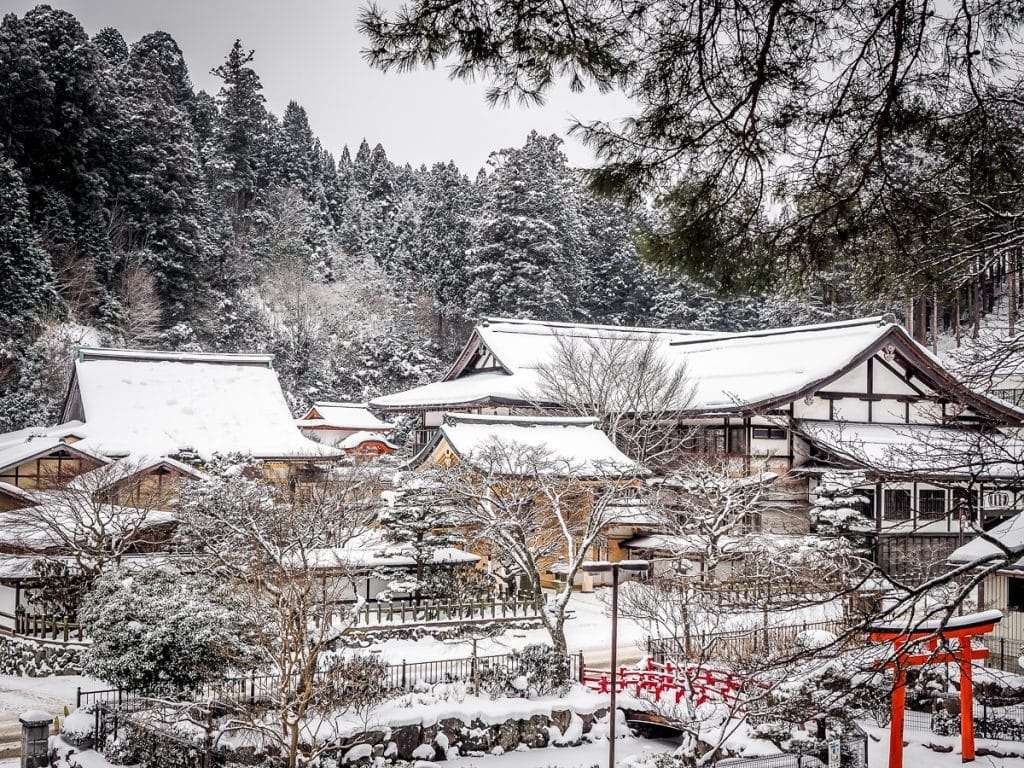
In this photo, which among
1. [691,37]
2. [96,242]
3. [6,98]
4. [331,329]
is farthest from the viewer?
[331,329]

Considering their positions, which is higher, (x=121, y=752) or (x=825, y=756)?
(x=121, y=752)

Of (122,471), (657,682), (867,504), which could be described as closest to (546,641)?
(657,682)

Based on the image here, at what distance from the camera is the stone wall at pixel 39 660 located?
1639 cm

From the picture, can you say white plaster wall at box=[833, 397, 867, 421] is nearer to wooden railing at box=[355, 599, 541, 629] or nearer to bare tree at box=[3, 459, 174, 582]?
wooden railing at box=[355, 599, 541, 629]

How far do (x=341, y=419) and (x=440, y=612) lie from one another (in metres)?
24.5

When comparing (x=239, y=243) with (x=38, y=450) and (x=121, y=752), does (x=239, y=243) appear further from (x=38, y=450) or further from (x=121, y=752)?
(x=121, y=752)

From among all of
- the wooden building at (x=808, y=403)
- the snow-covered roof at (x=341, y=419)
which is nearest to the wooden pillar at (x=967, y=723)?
the wooden building at (x=808, y=403)

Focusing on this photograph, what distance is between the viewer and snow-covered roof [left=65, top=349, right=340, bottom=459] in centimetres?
2567

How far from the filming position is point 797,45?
553cm

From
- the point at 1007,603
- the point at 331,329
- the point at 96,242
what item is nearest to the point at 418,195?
the point at 331,329

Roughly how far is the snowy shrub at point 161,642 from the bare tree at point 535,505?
5828 mm

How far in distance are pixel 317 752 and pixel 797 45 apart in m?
10.4

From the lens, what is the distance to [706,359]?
3106cm

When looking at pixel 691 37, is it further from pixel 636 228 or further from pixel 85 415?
pixel 85 415
